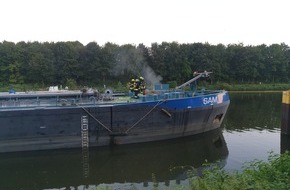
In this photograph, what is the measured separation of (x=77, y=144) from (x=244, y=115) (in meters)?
16.4

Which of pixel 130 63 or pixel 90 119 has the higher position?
pixel 130 63

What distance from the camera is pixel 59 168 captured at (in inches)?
571

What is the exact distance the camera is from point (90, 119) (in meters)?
17.0

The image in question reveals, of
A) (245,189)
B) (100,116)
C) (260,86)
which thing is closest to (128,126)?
(100,116)

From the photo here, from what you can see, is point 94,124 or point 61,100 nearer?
point 94,124

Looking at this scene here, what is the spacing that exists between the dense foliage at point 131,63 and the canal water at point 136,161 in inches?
963

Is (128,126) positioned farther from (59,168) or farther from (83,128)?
(59,168)

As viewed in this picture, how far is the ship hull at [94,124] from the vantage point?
1644 cm

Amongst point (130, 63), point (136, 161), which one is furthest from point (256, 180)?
point (130, 63)

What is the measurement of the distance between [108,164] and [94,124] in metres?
2.95

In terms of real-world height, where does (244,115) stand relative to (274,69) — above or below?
below

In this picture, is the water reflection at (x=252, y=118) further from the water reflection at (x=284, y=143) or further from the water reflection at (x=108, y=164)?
the water reflection at (x=108, y=164)

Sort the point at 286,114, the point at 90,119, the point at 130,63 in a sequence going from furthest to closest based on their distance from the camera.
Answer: the point at 130,63 < the point at 286,114 < the point at 90,119

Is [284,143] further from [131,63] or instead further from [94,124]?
[131,63]
